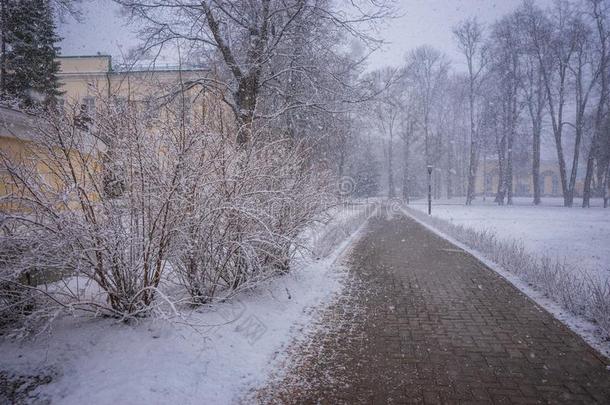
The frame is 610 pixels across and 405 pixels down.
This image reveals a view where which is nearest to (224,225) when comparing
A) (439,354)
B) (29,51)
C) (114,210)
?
(114,210)

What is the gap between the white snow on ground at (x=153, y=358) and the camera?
8.98 feet

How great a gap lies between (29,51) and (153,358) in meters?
16.0

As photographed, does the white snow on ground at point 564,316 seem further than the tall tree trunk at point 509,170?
No

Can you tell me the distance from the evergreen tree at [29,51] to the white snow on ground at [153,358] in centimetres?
1185

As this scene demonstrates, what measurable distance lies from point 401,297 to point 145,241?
418 cm

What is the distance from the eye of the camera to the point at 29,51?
527 inches

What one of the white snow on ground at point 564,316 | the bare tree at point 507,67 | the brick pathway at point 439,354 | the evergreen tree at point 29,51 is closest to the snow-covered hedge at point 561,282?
the white snow on ground at point 564,316

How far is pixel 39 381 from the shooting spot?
111 inches

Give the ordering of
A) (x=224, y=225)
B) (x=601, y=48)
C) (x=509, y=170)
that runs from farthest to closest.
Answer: (x=509, y=170) → (x=601, y=48) → (x=224, y=225)

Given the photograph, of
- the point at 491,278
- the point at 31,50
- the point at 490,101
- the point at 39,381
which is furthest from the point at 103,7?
the point at 490,101

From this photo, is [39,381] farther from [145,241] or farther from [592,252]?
[592,252]

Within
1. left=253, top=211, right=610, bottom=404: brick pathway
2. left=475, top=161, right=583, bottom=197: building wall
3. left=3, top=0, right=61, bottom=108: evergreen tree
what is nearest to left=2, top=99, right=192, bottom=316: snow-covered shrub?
left=253, top=211, right=610, bottom=404: brick pathway

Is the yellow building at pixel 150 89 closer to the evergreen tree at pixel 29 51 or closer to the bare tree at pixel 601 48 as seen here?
the evergreen tree at pixel 29 51

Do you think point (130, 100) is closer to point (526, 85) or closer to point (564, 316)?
point (564, 316)
